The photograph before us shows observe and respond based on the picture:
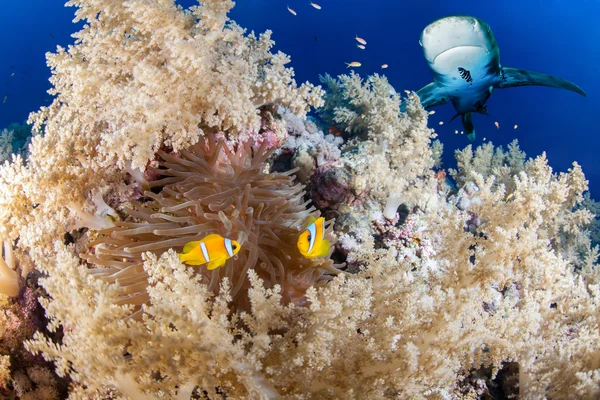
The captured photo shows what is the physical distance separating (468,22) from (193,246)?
4.30m

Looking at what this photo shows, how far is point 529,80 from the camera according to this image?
17.9 feet

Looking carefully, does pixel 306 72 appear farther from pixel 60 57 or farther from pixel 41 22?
pixel 60 57

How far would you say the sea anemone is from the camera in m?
2.35

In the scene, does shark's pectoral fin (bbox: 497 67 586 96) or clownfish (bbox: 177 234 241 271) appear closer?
clownfish (bbox: 177 234 241 271)

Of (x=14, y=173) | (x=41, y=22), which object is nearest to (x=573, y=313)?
(x=14, y=173)

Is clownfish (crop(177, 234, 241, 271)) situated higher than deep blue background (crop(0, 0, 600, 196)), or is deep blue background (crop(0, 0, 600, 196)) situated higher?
deep blue background (crop(0, 0, 600, 196))

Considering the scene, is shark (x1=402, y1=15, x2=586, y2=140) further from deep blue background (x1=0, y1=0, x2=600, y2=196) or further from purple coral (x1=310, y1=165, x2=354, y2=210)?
deep blue background (x1=0, y1=0, x2=600, y2=196)

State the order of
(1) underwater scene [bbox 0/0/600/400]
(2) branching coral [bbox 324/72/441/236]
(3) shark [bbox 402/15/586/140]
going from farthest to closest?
(3) shark [bbox 402/15/586/140]
(2) branching coral [bbox 324/72/441/236]
(1) underwater scene [bbox 0/0/600/400]

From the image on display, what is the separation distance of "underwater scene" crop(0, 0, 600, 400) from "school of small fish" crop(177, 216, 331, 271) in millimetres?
14

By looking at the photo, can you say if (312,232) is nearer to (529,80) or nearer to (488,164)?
(529,80)

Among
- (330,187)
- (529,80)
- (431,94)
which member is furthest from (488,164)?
(330,187)

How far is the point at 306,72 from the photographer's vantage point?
38.2 metres

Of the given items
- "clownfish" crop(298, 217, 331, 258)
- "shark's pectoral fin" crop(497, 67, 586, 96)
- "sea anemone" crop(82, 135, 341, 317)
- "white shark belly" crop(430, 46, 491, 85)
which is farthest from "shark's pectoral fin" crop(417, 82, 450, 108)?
"clownfish" crop(298, 217, 331, 258)

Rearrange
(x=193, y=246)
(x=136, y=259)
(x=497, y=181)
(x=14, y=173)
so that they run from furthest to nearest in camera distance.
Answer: (x=497, y=181) → (x=14, y=173) → (x=136, y=259) → (x=193, y=246)
